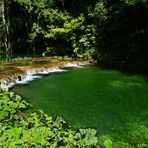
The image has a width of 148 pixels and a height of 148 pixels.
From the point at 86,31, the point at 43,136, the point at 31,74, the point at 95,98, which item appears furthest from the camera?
the point at 86,31

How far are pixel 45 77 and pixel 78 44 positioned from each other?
8.17m

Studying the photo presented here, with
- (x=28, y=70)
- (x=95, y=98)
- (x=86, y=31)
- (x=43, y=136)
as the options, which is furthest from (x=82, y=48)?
(x=43, y=136)

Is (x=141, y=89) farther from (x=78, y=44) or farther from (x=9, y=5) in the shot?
(x=9, y=5)

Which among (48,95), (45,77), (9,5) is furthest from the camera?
(9,5)

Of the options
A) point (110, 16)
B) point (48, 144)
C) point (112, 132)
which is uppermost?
point (110, 16)

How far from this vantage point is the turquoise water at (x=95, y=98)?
1180cm

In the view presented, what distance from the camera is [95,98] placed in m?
15.1

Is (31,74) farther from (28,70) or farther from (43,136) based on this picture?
(43,136)

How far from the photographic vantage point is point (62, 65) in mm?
23859

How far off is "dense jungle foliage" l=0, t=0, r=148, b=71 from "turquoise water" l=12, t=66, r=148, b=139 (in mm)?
2697

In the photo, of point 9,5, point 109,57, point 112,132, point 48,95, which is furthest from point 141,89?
point 9,5

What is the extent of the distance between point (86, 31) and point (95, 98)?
13.4m

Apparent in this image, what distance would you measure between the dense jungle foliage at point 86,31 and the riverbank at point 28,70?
2.32 meters

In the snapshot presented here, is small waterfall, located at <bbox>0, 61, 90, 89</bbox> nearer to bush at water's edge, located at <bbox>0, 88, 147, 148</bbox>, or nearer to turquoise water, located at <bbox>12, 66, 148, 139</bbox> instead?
turquoise water, located at <bbox>12, 66, 148, 139</bbox>
